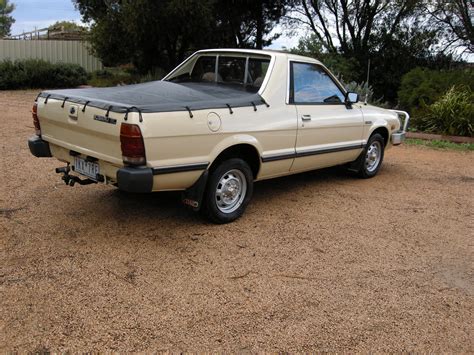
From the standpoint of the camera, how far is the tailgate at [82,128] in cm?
438

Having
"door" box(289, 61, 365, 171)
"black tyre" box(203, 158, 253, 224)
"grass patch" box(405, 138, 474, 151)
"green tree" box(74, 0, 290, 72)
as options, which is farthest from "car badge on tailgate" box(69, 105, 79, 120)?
"green tree" box(74, 0, 290, 72)

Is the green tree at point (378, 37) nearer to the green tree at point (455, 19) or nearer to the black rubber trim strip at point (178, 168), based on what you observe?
the green tree at point (455, 19)

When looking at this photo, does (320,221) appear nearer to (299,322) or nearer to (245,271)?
(245,271)

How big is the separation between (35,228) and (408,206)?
4268mm

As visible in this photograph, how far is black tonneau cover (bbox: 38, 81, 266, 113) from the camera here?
4.42 m

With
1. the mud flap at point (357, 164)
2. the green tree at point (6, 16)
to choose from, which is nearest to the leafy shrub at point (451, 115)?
the mud flap at point (357, 164)

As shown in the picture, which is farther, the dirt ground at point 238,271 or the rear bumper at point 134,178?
the rear bumper at point 134,178

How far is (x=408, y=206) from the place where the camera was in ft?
20.4

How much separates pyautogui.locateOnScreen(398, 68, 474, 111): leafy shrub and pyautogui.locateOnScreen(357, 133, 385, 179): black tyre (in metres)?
5.28

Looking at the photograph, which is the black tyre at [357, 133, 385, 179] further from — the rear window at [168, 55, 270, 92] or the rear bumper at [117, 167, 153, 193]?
the rear bumper at [117, 167, 153, 193]

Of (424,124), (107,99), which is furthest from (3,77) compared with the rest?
(107,99)

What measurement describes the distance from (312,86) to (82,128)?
283 centimetres

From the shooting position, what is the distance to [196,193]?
4777 mm

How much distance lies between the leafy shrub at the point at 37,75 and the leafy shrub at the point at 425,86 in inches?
508
